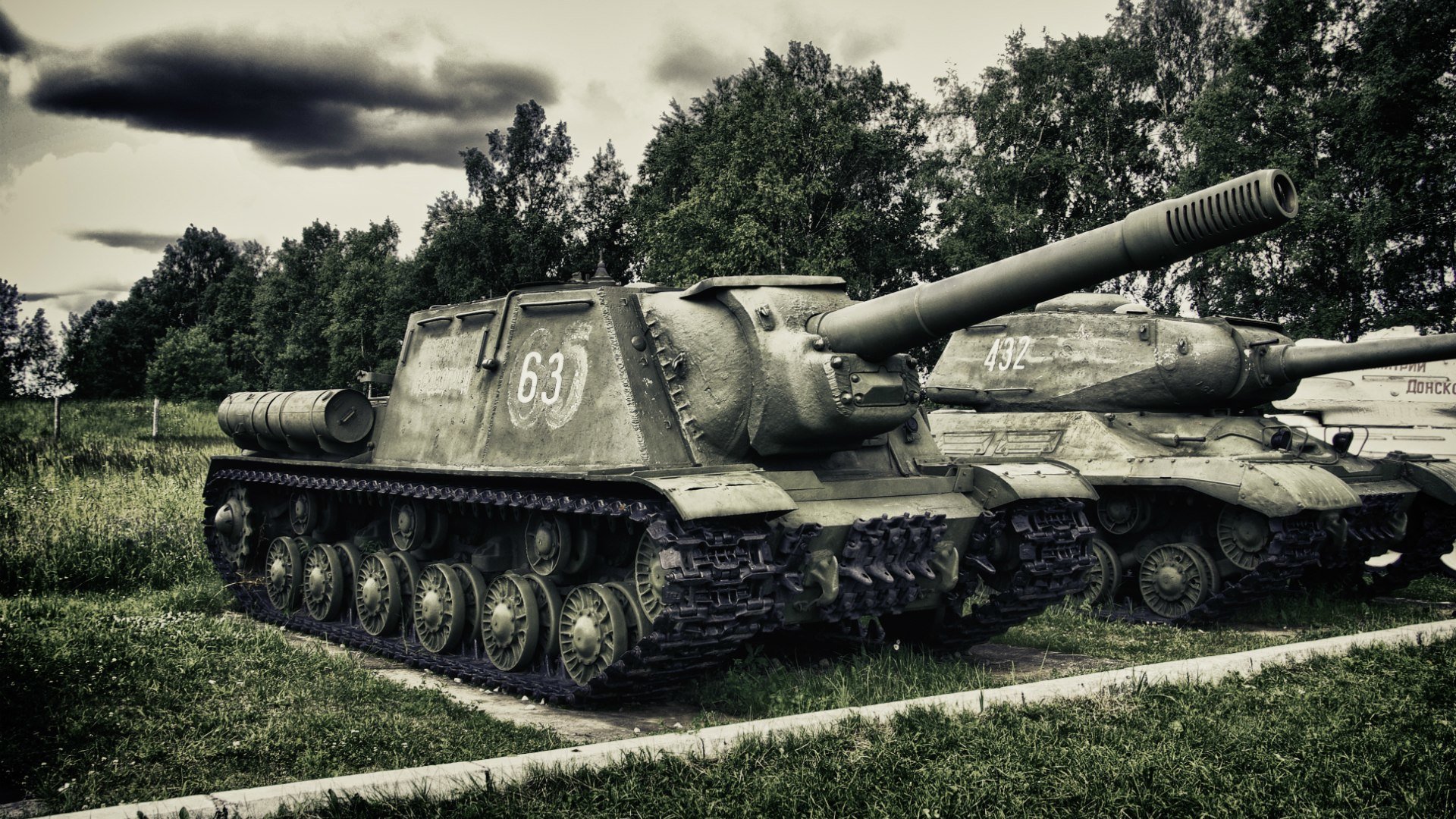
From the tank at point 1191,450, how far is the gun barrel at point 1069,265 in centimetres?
541

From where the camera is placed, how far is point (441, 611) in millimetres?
9867

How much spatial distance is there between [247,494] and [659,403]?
638 centimetres

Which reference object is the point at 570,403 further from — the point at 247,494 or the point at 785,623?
the point at 247,494

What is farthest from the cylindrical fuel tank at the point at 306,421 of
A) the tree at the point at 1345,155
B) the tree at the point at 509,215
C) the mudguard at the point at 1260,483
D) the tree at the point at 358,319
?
the tree at the point at 358,319

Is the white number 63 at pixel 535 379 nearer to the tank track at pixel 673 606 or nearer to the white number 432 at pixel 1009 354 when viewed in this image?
the tank track at pixel 673 606

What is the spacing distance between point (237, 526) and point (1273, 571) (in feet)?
34.7

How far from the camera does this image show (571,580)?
914 cm

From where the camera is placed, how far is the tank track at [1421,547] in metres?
13.8

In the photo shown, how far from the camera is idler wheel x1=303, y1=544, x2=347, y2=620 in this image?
37.4ft

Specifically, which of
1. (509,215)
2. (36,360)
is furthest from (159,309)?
(36,360)

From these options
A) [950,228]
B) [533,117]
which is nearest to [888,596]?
[950,228]

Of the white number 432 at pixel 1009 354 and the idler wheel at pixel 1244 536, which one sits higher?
the white number 432 at pixel 1009 354

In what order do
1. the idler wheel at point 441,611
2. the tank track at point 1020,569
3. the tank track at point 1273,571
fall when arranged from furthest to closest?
the tank track at point 1273,571 → the idler wheel at point 441,611 → the tank track at point 1020,569

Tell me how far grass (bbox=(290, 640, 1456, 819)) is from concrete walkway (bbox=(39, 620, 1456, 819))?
10 centimetres
